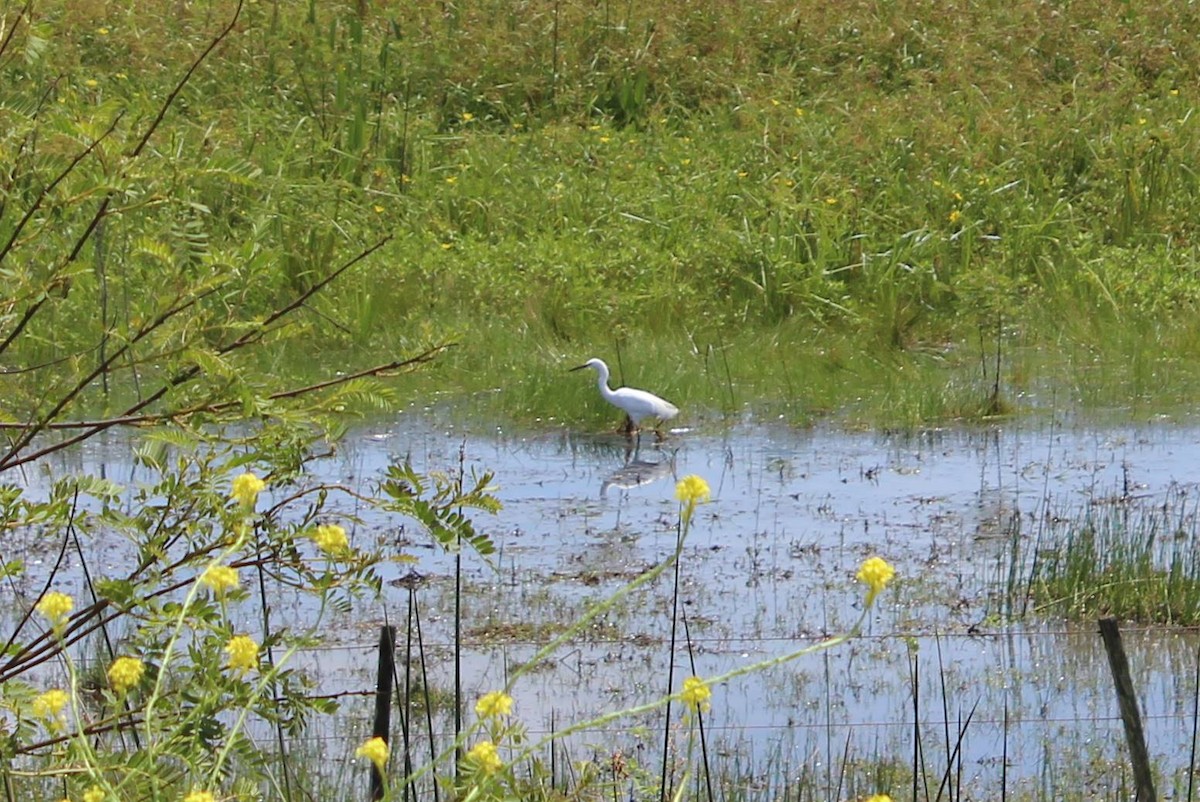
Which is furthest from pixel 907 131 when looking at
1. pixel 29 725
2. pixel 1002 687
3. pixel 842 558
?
pixel 29 725

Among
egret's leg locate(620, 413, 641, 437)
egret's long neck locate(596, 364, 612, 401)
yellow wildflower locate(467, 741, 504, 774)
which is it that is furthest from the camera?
egret's leg locate(620, 413, 641, 437)

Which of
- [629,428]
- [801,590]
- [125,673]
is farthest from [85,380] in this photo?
[629,428]

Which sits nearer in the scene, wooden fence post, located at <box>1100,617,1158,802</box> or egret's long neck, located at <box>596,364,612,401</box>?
wooden fence post, located at <box>1100,617,1158,802</box>

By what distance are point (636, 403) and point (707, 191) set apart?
10.1 feet

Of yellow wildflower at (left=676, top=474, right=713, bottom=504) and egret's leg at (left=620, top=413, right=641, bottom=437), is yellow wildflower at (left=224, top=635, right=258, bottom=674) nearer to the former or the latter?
yellow wildflower at (left=676, top=474, right=713, bottom=504)

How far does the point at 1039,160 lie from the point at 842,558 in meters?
5.01

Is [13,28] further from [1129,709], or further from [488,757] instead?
[1129,709]

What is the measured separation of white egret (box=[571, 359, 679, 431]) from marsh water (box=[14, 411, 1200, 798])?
144mm

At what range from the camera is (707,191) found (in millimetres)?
10328

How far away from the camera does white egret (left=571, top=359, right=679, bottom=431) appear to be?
7496 millimetres

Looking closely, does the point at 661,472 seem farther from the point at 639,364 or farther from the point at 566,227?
the point at 566,227

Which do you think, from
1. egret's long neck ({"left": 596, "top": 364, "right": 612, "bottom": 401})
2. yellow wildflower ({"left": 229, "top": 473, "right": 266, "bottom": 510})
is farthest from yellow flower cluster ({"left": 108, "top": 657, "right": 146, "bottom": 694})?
egret's long neck ({"left": 596, "top": 364, "right": 612, "bottom": 401})

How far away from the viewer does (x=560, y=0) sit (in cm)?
1270

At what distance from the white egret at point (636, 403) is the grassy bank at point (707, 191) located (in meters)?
0.38
